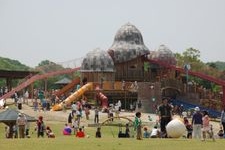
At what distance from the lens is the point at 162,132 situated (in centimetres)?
2783

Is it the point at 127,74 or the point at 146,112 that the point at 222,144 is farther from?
the point at 127,74

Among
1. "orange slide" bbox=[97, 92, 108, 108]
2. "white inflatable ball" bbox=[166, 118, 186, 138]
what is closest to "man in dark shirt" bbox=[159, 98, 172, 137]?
"white inflatable ball" bbox=[166, 118, 186, 138]

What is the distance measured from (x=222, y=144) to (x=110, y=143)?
14.3 ft

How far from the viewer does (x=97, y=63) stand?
68250 mm

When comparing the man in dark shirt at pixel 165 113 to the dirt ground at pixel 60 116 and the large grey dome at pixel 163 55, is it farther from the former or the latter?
the large grey dome at pixel 163 55

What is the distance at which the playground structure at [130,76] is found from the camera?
6109 cm

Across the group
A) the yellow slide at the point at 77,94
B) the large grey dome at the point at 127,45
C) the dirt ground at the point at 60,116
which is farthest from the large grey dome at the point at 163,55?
the dirt ground at the point at 60,116

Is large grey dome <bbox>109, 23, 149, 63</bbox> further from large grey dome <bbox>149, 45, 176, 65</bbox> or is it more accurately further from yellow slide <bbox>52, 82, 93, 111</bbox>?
yellow slide <bbox>52, 82, 93, 111</bbox>

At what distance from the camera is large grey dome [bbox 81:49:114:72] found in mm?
68250

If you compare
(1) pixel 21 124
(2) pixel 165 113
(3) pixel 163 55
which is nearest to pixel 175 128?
(2) pixel 165 113

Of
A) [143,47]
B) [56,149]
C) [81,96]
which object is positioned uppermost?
[143,47]

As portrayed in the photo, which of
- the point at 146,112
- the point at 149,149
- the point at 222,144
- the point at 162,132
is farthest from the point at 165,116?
the point at 146,112

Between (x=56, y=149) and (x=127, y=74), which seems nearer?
(x=56, y=149)

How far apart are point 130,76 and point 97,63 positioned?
6917 millimetres
